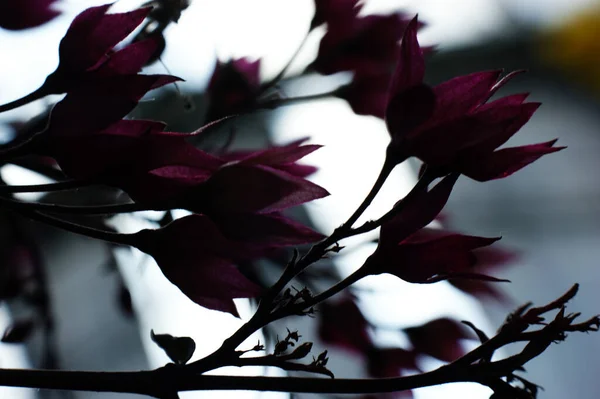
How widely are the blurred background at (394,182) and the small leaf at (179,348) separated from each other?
0.12 m

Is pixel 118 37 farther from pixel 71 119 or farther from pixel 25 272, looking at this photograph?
pixel 25 272

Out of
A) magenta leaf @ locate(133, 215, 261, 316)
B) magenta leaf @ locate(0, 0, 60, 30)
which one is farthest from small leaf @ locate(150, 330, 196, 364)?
magenta leaf @ locate(0, 0, 60, 30)

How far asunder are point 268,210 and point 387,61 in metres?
0.15

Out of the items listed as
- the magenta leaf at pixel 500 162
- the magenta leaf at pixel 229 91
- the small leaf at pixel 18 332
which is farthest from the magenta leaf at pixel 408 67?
the small leaf at pixel 18 332

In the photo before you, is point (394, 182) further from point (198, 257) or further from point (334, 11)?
point (198, 257)

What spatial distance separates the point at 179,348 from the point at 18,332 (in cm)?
19

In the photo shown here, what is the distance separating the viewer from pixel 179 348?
175 millimetres

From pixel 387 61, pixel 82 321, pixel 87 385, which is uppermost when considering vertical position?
pixel 82 321

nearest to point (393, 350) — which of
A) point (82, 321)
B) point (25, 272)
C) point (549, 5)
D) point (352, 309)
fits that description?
point (352, 309)

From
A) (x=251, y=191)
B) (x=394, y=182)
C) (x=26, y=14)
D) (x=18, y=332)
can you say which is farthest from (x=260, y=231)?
(x=394, y=182)

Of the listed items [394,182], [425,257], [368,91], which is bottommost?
[425,257]

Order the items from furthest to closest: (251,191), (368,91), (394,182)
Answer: (394,182) < (368,91) < (251,191)

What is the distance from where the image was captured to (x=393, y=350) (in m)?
0.28

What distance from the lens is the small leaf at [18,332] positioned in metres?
0.32
